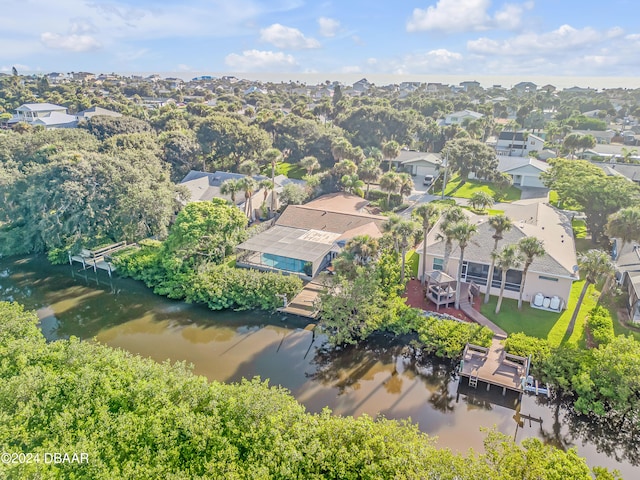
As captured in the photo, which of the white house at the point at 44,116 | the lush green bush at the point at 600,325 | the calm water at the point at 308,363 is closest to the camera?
the calm water at the point at 308,363

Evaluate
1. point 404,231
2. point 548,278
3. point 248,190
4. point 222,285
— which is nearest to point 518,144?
point 548,278

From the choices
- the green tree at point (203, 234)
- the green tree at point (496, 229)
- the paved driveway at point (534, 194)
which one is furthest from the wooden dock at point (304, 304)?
the paved driveway at point (534, 194)

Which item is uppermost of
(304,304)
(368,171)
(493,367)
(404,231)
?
(368,171)

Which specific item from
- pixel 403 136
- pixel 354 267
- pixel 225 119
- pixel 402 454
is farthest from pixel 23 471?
pixel 403 136

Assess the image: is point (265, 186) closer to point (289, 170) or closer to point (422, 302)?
point (289, 170)

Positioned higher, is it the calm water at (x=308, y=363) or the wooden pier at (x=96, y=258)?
the wooden pier at (x=96, y=258)

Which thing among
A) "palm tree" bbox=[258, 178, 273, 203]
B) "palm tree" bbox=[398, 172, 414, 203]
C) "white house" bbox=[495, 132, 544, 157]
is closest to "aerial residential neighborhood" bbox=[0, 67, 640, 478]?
"palm tree" bbox=[258, 178, 273, 203]

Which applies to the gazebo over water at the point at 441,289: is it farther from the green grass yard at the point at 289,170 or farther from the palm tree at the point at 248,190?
the green grass yard at the point at 289,170
